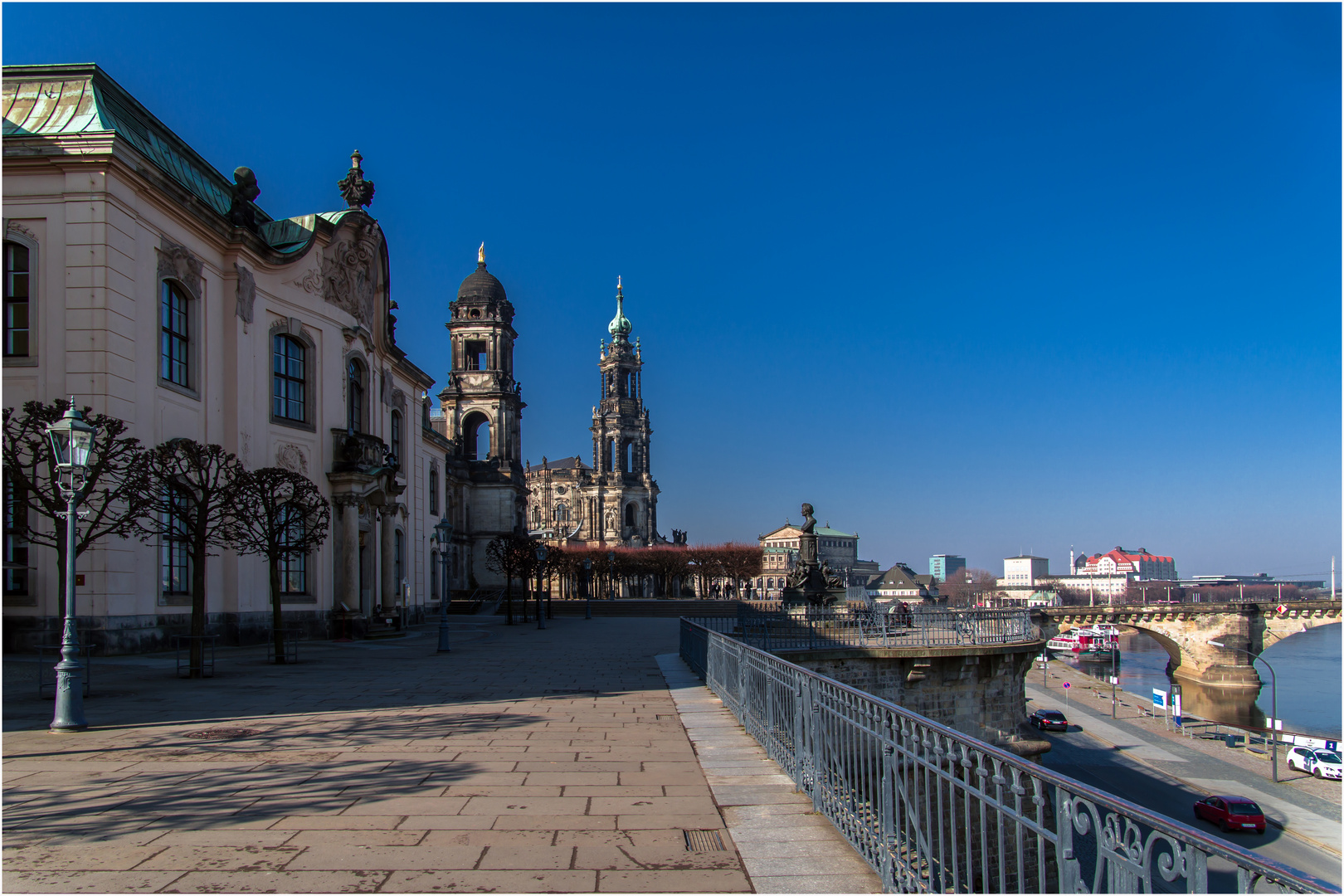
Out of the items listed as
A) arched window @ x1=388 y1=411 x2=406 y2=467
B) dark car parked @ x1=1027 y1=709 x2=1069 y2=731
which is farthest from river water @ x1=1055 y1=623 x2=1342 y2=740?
arched window @ x1=388 y1=411 x2=406 y2=467

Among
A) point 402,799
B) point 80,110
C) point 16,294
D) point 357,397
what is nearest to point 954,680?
point 402,799

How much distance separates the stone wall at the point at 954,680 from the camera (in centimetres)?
2258

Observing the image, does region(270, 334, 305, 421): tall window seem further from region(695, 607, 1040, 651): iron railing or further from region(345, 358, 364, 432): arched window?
region(695, 607, 1040, 651): iron railing

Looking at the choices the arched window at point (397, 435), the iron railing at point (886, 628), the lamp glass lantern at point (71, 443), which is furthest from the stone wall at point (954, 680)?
the arched window at point (397, 435)

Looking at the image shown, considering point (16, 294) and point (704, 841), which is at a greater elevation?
point (16, 294)

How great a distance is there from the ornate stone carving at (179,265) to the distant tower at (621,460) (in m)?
88.7

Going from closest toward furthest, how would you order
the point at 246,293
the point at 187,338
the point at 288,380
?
the point at 187,338 → the point at 246,293 → the point at 288,380

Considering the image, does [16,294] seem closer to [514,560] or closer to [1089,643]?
[514,560]

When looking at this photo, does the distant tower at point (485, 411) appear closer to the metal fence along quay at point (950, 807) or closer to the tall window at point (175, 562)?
the tall window at point (175, 562)

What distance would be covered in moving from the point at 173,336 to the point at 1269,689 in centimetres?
7422

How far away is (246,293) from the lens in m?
25.1

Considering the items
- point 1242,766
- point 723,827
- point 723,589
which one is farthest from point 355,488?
point 723,589

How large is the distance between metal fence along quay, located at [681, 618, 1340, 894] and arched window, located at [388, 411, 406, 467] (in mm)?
32119

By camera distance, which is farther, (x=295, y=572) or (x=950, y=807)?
(x=295, y=572)
